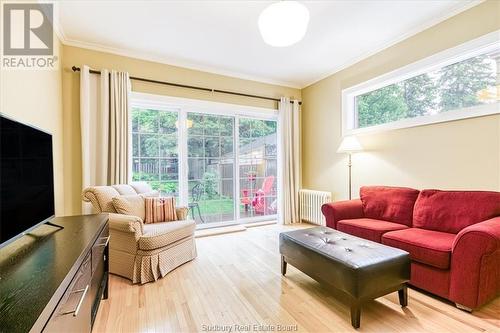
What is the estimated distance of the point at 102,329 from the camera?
1584 millimetres

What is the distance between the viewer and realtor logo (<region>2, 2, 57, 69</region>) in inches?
70.6

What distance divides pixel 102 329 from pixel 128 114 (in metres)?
2.46

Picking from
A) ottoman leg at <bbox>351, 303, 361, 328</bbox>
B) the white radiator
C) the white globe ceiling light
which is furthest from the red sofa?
the white globe ceiling light

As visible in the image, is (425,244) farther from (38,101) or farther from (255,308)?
(38,101)

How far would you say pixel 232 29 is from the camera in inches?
109

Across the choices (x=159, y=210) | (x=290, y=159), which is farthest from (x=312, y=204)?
(x=159, y=210)

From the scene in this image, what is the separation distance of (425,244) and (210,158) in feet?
9.86

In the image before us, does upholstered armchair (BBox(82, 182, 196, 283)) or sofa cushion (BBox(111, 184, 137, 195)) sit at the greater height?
sofa cushion (BBox(111, 184, 137, 195))

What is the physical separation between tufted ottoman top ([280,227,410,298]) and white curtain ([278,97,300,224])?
7.25ft

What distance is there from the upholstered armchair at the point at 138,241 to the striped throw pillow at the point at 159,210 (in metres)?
0.07

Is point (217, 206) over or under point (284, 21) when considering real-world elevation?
under

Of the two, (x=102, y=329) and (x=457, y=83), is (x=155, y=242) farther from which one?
(x=457, y=83)

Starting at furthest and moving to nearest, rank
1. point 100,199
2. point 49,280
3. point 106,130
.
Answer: point 106,130 < point 100,199 < point 49,280

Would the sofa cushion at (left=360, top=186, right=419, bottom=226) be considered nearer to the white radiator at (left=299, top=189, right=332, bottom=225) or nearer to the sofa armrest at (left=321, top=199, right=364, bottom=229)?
the sofa armrest at (left=321, top=199, right=364, bottom=229)
